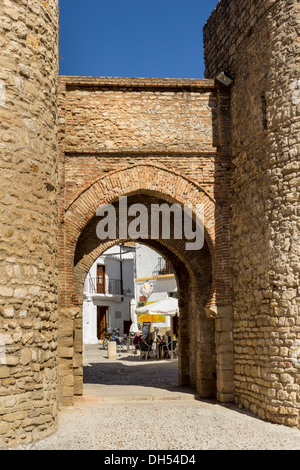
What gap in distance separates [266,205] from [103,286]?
26100 millimetres

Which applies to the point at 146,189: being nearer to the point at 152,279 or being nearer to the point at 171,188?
the point at 171,188

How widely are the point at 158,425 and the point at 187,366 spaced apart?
4317 millimetres

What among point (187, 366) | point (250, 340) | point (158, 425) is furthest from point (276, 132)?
point (187, 366)

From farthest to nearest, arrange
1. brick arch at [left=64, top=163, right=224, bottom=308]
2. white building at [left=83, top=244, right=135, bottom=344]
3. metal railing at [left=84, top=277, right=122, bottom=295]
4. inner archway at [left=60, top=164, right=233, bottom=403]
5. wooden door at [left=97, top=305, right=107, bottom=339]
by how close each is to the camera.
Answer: wooden door at [left=97, top=305, right=107, bottom=339]
metal railing at [left=84, top=277, right=122, bottom=295]
white building at [left=83, top=244, right=135, bottom=344]
brick arch at [left=64, top=163, right=224, bottom=308]
inner archway at [left=60, top=164, right=233, bottom=403]

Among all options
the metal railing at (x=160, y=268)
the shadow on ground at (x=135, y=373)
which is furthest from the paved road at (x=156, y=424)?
the metal railing at (x=160, y=268)

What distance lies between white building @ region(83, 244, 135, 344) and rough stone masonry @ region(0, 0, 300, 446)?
2065 cm

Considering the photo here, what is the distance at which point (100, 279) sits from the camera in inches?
1323

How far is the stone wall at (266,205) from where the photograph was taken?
745 cm

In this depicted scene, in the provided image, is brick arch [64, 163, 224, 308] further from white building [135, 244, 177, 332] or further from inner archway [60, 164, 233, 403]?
white building [135, 244, 177, 332]

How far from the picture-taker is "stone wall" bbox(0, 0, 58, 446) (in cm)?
611

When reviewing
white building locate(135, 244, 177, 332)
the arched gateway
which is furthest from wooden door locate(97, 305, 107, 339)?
the arched gateway

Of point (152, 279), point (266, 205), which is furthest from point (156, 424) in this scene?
point (152, 279)

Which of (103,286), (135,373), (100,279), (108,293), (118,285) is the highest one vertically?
(100,279)

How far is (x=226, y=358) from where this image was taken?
30.0 ft
